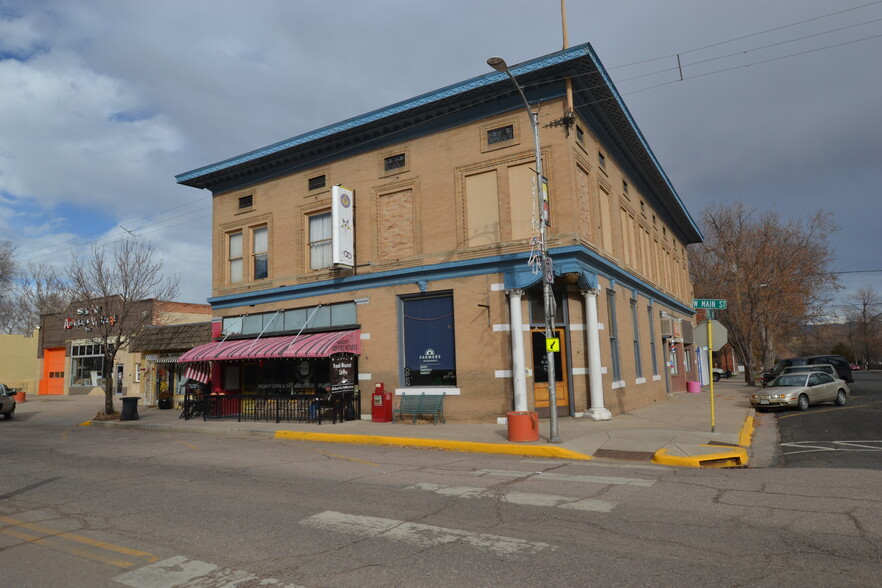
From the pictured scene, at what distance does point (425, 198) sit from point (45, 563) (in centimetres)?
1516

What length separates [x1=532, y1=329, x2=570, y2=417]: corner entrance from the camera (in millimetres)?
17125

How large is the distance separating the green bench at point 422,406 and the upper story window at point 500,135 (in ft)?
27.1

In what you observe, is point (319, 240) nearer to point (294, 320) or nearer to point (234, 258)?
point (294, 320)

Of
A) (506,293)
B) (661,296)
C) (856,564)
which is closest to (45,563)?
(856,564)

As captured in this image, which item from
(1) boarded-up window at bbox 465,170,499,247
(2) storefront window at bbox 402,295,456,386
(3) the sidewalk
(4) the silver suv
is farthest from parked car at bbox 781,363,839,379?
(2) storefront window at bbox 402,295,456,386

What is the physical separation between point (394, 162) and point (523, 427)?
10.9 meters

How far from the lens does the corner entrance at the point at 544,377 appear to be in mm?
17125

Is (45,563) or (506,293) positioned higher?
(506,293)

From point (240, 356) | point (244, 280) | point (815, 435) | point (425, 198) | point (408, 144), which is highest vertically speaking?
point (408, 144)

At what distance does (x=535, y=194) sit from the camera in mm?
16984

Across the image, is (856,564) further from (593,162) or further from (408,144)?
(408,144)

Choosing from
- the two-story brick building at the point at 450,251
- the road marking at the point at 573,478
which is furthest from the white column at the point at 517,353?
the road marking at the point at 573,478

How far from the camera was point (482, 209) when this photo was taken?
59.6ft

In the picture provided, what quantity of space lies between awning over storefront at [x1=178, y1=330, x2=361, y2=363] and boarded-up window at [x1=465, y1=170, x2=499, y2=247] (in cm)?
540
